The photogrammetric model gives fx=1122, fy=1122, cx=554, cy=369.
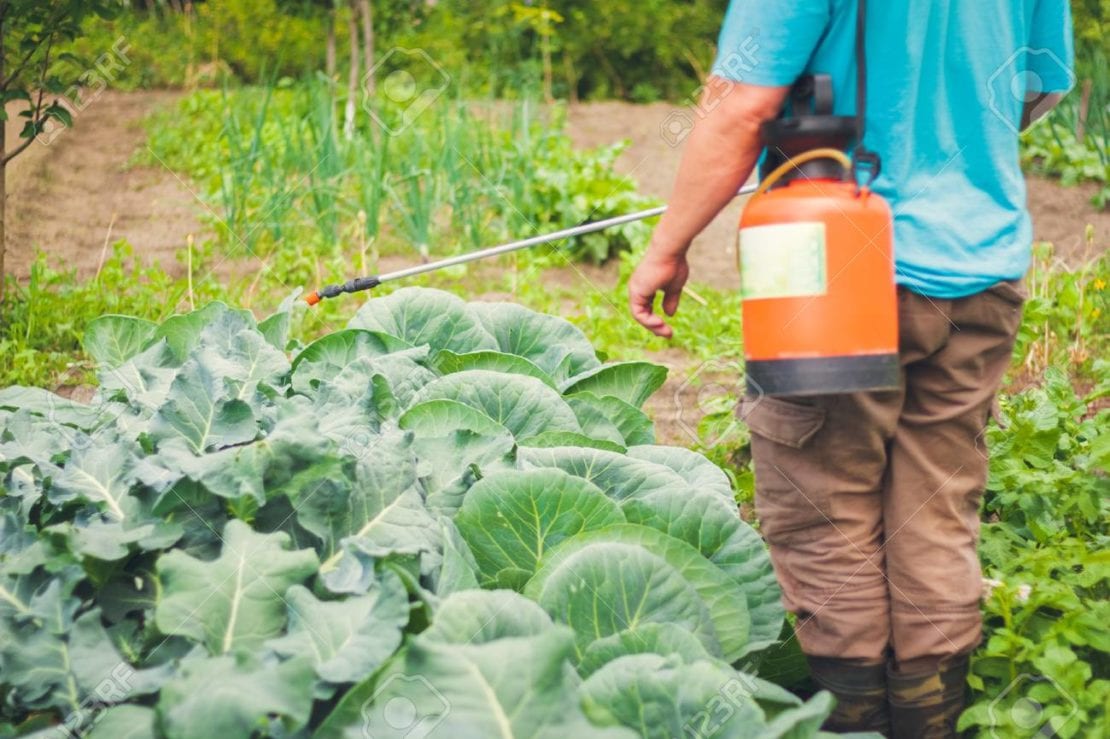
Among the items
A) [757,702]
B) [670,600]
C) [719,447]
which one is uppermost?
[670,600]

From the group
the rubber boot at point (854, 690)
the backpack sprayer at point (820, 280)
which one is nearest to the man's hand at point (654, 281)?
the backpack sprayer at point (820, 280)

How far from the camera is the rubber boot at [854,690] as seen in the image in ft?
6.50

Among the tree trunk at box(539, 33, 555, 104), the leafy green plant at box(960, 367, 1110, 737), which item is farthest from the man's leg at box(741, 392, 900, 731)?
the tree trunk at box(539, 33, 555, 104)

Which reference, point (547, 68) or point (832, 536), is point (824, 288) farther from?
point (547, 68)

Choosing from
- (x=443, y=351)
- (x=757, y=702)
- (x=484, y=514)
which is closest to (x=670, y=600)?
(x=757, y=702)

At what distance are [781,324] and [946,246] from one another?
0.35 meters

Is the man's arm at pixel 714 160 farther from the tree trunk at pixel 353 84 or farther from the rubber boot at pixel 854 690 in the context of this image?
the tree trunk at pixel 353 84

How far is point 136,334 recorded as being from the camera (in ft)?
9.50

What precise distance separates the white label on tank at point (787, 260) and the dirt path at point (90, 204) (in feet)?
11.9

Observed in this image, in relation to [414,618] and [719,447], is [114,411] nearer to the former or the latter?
[414,618]

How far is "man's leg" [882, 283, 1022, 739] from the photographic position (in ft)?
6.28

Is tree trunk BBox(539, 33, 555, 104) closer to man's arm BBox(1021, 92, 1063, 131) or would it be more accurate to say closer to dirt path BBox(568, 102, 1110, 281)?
dirt path BBox(568, 102, 1110, 281)

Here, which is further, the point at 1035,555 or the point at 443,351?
the point at 443,351

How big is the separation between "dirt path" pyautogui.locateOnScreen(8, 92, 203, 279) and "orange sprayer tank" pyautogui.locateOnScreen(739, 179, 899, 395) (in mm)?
3636
